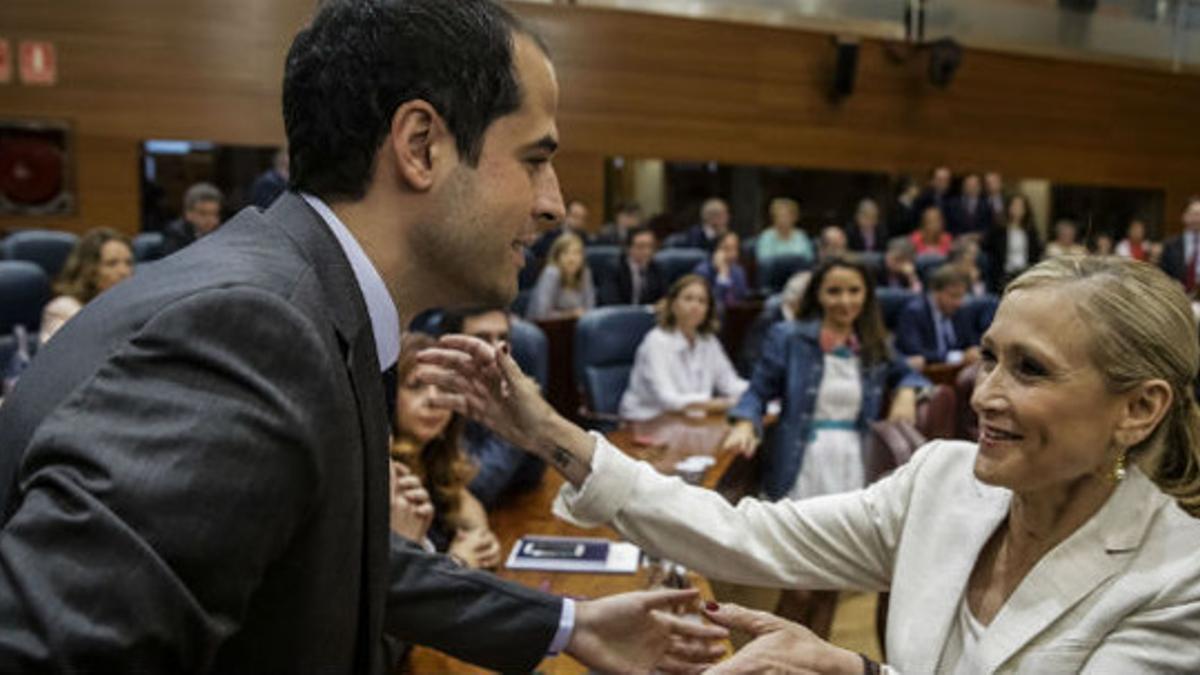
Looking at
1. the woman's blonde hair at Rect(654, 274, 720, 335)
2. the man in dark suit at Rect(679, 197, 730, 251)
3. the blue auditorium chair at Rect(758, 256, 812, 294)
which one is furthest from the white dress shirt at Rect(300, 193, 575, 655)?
the man in dark suit at Rect(679, 197, 730, 251)

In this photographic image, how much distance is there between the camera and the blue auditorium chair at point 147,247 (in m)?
8.02

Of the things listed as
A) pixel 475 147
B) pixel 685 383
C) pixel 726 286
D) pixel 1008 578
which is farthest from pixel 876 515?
pixel 726 286

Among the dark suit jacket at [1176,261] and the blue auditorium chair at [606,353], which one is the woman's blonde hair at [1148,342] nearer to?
the blue auditorium chair at [606,353]

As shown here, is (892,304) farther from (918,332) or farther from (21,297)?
(21,297)

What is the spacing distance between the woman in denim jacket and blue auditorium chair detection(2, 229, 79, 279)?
551cm

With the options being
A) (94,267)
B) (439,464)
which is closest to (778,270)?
(94,267)

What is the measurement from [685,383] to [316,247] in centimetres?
444

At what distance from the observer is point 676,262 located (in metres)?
9.07

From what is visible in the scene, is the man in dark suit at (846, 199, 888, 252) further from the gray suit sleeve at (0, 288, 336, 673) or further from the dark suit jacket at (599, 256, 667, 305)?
the gray suit sleeve at (0, 288, 336, 673)

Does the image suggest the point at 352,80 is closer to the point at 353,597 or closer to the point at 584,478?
the point at 353,597

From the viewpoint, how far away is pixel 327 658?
927mm

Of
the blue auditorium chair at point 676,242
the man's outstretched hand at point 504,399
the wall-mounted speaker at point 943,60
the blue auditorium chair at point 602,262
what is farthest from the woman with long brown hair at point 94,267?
the wall-mounted speaker at point 943,60

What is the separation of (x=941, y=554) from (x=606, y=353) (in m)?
3.80

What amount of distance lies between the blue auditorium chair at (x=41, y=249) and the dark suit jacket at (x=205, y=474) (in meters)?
7.45
